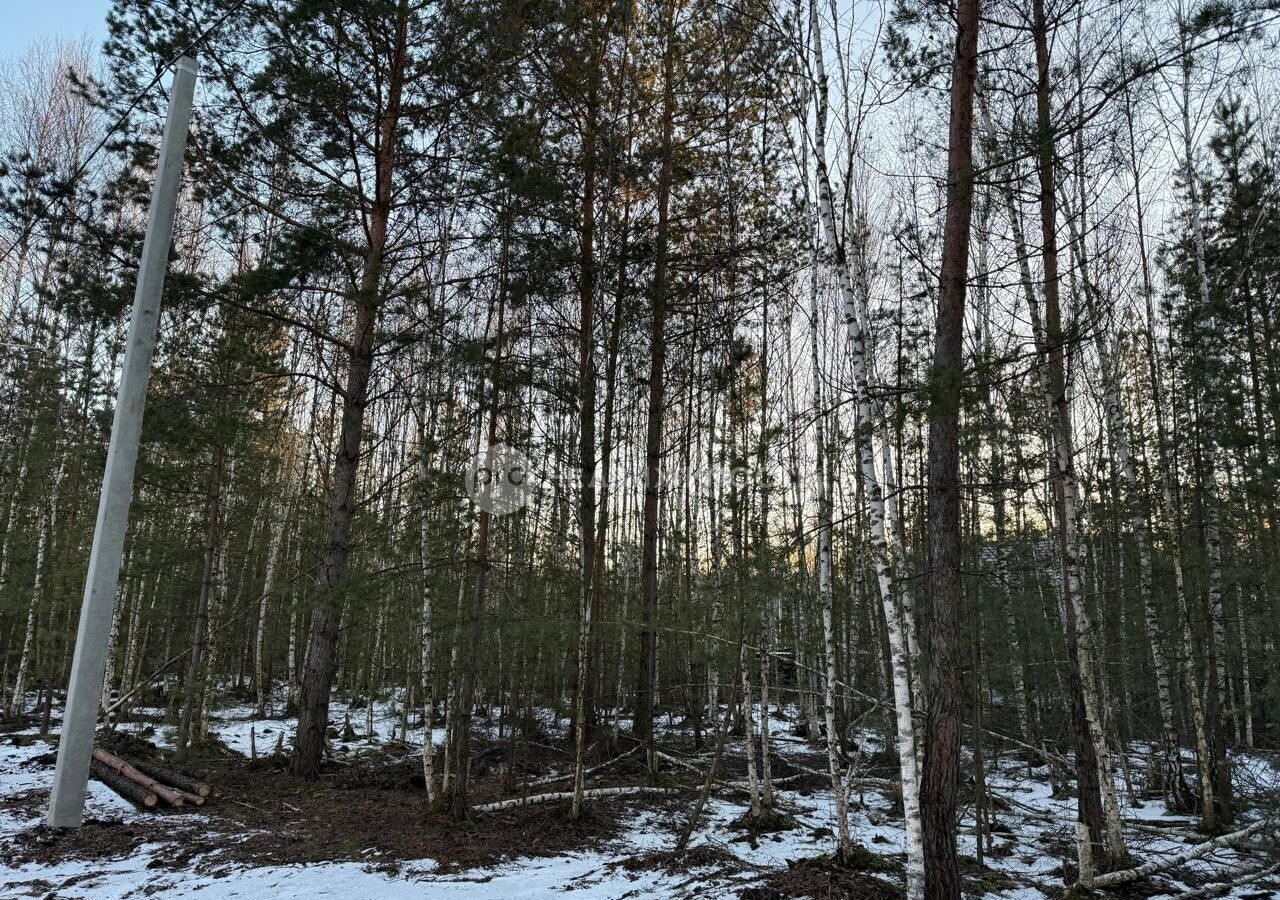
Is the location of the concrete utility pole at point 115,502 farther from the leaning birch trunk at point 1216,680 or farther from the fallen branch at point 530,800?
the leaning birch trunk at point 1216,680

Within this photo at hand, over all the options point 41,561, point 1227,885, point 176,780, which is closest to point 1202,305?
point 1227,885

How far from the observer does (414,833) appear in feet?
21.4

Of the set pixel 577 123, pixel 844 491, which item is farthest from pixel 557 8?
pixel 844 491

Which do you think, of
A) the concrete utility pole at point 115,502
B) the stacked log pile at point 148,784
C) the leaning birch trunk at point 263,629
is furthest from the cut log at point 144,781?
the leaning birch trunk at point 263,629

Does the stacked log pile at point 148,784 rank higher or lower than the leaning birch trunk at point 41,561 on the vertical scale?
lower

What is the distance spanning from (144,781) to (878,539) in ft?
27.4

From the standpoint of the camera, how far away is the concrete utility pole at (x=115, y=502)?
184cm

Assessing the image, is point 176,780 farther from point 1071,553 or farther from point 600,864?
point 1071,553

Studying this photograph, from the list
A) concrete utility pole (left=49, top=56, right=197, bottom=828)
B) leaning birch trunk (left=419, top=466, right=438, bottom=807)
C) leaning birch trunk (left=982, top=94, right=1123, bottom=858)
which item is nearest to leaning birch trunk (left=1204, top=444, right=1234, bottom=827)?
leaning birch trunk (left=982, top=94, right=1123, bottom=858)

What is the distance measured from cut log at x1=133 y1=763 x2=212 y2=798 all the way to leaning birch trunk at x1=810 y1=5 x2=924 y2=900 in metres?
7.00

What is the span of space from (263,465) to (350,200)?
7.01 metres
